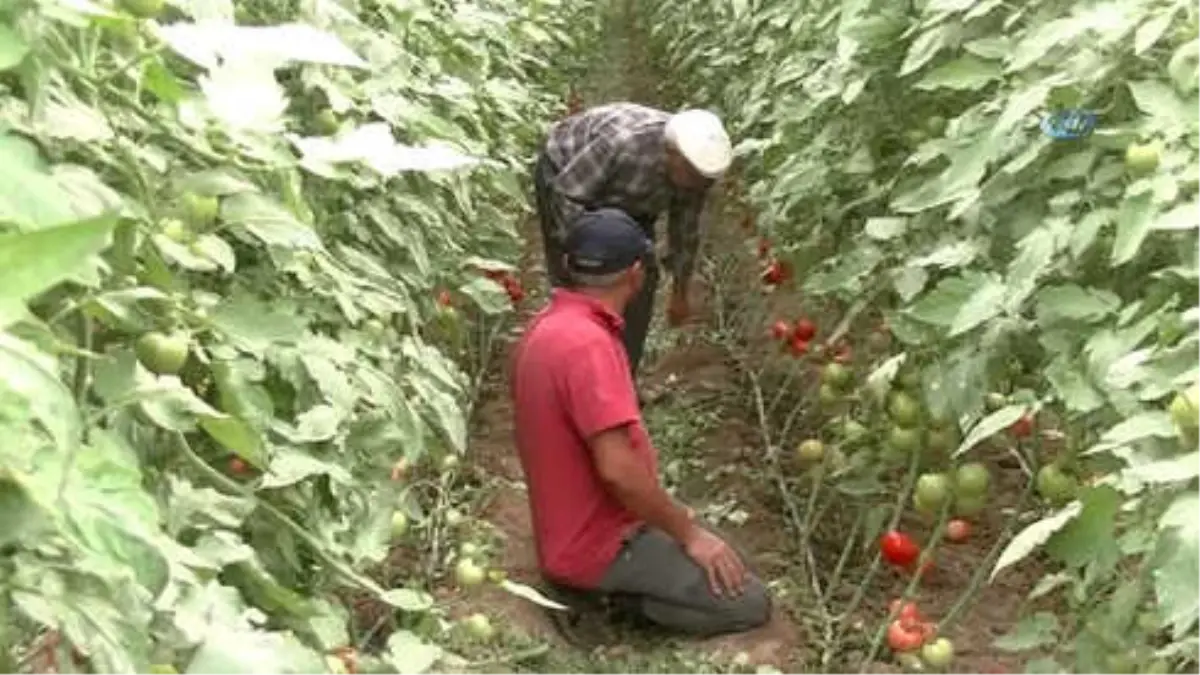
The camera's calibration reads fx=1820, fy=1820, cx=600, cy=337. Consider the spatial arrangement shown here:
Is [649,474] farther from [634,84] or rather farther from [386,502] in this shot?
[634,84]

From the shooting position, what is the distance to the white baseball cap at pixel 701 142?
4.70 m

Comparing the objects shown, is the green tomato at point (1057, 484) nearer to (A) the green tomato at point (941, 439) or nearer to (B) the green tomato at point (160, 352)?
(A) the green tomato at point (941, 439)

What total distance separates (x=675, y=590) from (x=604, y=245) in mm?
774

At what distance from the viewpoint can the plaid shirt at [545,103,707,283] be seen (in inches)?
192

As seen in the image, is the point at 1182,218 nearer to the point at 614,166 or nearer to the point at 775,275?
the point at 614,166

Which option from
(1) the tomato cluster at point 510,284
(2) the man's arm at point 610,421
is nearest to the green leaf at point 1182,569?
(2) the man's arm at point 610,421


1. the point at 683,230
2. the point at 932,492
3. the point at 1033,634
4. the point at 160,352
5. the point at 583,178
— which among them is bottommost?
the point at 683,230

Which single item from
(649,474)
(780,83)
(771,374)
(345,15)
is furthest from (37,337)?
(771,374)

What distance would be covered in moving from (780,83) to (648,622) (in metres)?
1.59

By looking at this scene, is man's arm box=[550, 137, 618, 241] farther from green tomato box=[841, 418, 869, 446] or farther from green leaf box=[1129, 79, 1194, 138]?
green leaf box=[1129, 79, 1194, 138]

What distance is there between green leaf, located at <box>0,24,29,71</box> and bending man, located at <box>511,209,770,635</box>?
259 cm

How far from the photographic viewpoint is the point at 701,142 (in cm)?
470

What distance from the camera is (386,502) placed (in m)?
2.52

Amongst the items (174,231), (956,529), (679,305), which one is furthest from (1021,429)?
(679,305)
